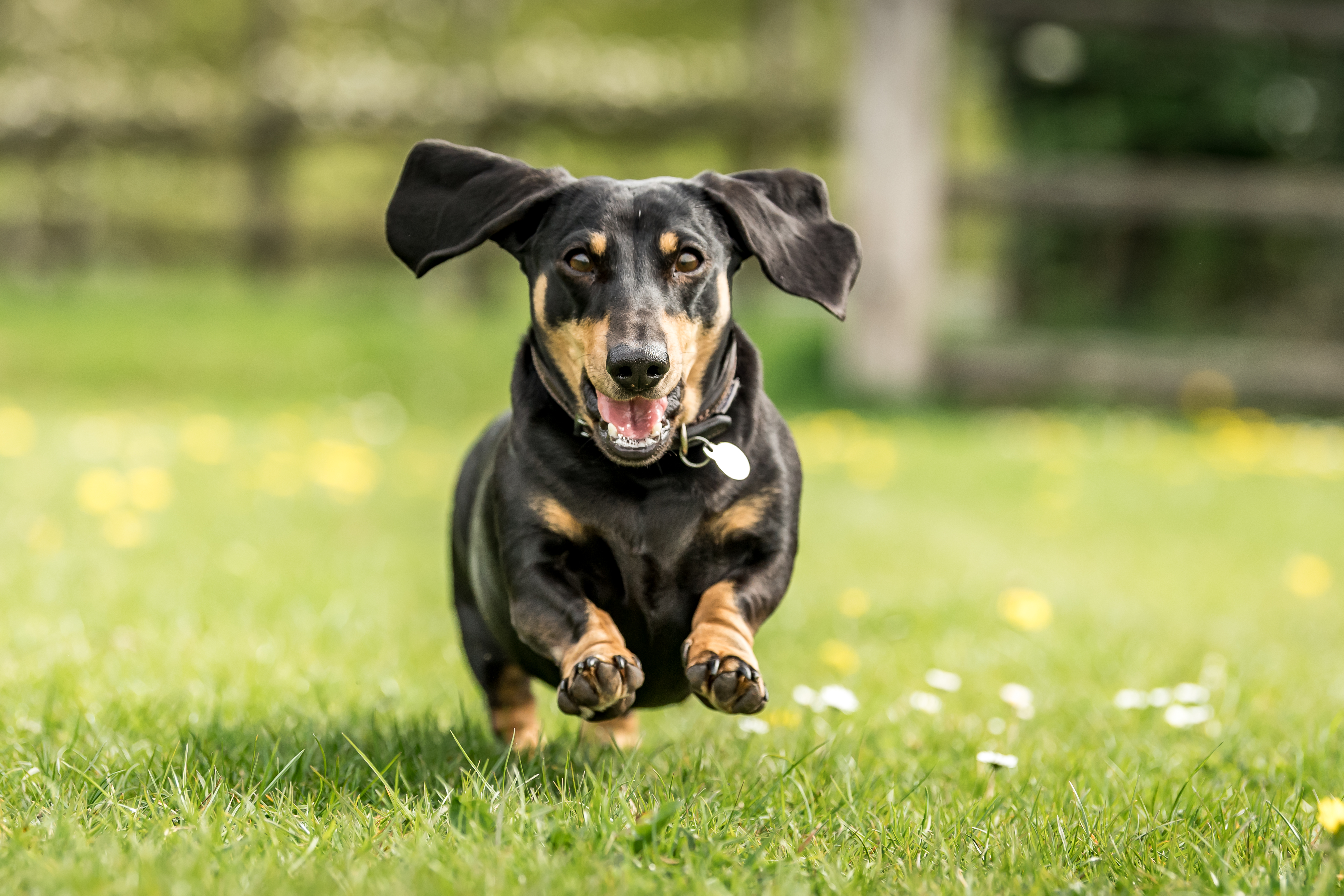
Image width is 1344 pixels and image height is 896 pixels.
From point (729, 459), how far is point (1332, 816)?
1048 millimetres

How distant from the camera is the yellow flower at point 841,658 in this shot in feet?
11.9

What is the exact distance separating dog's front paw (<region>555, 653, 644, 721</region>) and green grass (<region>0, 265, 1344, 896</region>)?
0.51 ft

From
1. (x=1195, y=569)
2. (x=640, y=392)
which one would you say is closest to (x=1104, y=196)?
(x=1195, y=569)

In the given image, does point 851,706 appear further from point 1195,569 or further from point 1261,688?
point 1195,569

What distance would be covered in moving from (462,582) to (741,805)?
97 centimetres

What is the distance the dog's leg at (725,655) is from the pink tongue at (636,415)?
31 cm

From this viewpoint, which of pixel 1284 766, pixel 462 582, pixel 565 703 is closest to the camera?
pixel 565 703

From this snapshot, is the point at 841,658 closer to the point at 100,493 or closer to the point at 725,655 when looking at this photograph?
the point at 725,655

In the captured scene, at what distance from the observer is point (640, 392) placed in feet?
7.27

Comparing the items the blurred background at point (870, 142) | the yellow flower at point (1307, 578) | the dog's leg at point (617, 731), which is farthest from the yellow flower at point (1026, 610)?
Answer: the blurred background at point (870, 142)

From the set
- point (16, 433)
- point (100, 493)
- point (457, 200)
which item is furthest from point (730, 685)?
point (16, 433)

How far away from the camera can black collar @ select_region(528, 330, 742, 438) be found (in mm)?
2414

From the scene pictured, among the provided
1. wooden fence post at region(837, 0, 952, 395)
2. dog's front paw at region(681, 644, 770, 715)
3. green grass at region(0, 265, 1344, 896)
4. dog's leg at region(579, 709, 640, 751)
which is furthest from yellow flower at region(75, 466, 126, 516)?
wooden fence post at region(837, 0, 952, 395)

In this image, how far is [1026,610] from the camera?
3.86 m
